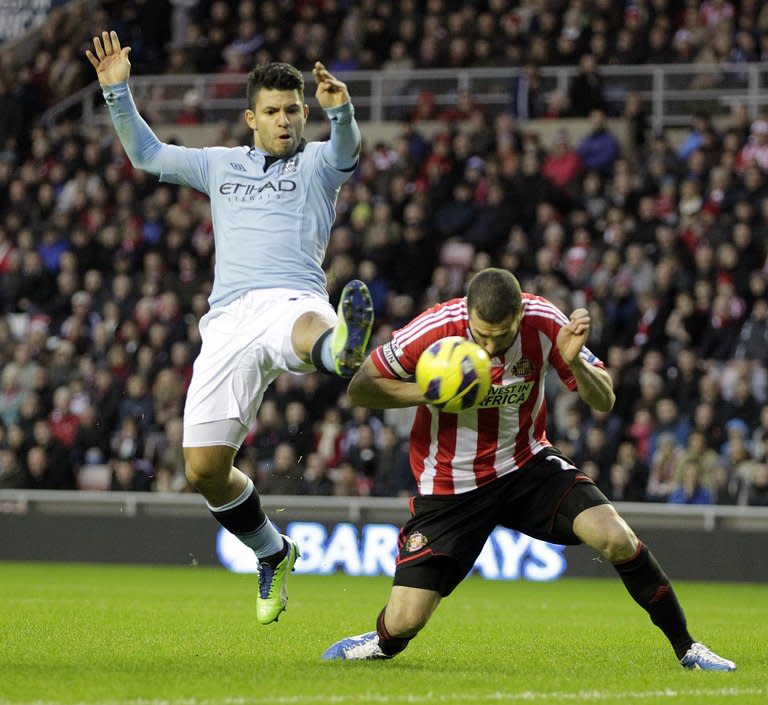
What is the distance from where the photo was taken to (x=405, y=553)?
7.50m

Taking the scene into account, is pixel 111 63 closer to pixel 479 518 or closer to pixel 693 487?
pixel 479 518

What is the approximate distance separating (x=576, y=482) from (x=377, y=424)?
991 centimetres

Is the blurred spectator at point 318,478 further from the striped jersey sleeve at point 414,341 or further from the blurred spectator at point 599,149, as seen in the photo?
the striped jersey sleeve at point 414,341

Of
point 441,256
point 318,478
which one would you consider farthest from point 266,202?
point 441,256

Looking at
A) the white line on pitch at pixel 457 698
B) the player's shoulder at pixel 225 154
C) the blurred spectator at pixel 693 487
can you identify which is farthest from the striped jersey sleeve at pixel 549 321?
the blurred spectator at pixel 693 487

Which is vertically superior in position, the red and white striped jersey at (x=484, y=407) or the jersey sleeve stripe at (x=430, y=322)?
the jersey sleeve stripe at (x=430, y=322)

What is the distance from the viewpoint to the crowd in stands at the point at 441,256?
645 inches

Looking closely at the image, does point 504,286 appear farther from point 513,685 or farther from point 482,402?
point 513,685

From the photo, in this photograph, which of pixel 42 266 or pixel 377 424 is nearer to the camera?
pixel 377 424

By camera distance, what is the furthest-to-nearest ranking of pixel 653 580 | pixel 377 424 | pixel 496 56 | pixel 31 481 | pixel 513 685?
pixel 496 56 < pixel 31 481 < pixel 377 424 < pixel 653 580 < pixel 513 685

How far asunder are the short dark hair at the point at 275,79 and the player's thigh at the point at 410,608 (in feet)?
8.06

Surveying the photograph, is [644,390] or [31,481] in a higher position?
[644,390]

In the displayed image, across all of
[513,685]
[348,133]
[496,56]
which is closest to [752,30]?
[496,56]

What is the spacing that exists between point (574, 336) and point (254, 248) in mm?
1774
